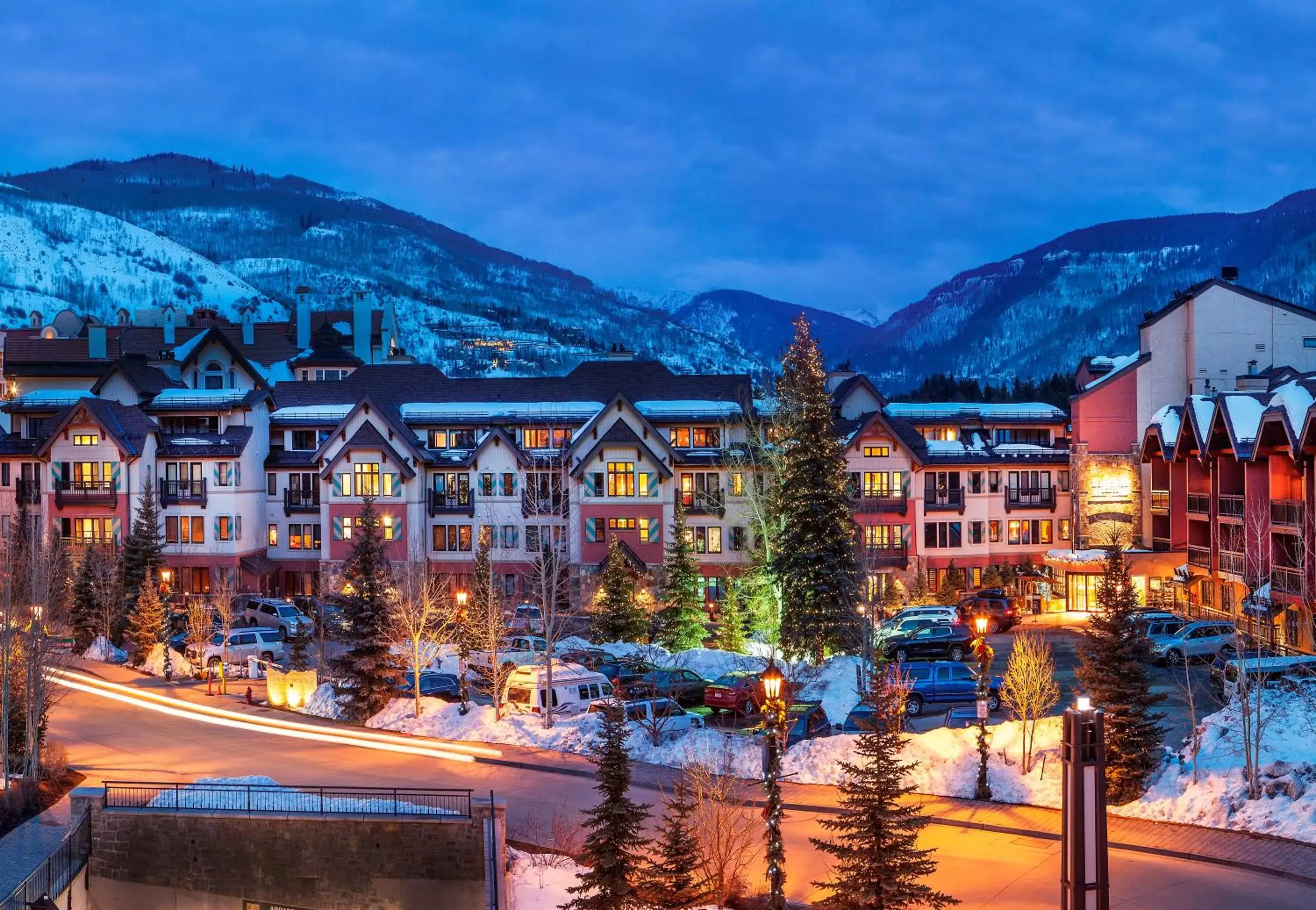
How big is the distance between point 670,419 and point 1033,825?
34.8m

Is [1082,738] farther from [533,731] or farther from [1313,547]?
[1313,547]

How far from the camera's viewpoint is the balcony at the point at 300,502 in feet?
192

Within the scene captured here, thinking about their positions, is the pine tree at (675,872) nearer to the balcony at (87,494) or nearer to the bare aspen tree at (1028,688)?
the bare aspen tree at (1028,688)

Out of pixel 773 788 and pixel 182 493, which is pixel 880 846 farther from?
pixel 182 493

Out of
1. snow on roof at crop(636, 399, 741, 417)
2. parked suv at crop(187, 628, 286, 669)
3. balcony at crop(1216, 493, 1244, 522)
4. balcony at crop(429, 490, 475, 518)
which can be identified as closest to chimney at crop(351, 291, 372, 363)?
balcony at crop(429, 490, 475, 518)

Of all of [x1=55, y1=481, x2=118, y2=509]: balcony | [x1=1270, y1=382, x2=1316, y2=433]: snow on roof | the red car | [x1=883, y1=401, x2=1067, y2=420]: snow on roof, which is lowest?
the red car

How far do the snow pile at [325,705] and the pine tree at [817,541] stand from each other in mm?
13931

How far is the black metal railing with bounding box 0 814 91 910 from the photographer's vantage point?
21.1 metres

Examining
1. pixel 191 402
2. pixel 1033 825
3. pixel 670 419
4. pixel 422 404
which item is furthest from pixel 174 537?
pixel 1033 825

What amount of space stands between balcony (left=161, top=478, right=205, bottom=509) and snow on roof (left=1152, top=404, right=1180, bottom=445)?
4651cm

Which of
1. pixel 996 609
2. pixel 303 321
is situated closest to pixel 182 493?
pixel 996 609

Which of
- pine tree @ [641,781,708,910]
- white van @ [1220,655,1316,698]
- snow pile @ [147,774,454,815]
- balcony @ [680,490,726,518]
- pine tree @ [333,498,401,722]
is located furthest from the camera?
balcony @ [680,490,726,518]

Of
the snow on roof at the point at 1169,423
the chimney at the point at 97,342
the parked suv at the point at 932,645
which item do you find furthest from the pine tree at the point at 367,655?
the chimney at the point at 97,342

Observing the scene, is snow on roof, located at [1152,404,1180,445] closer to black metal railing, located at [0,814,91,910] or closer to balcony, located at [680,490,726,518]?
balcony, located at [680,490,726,518]
